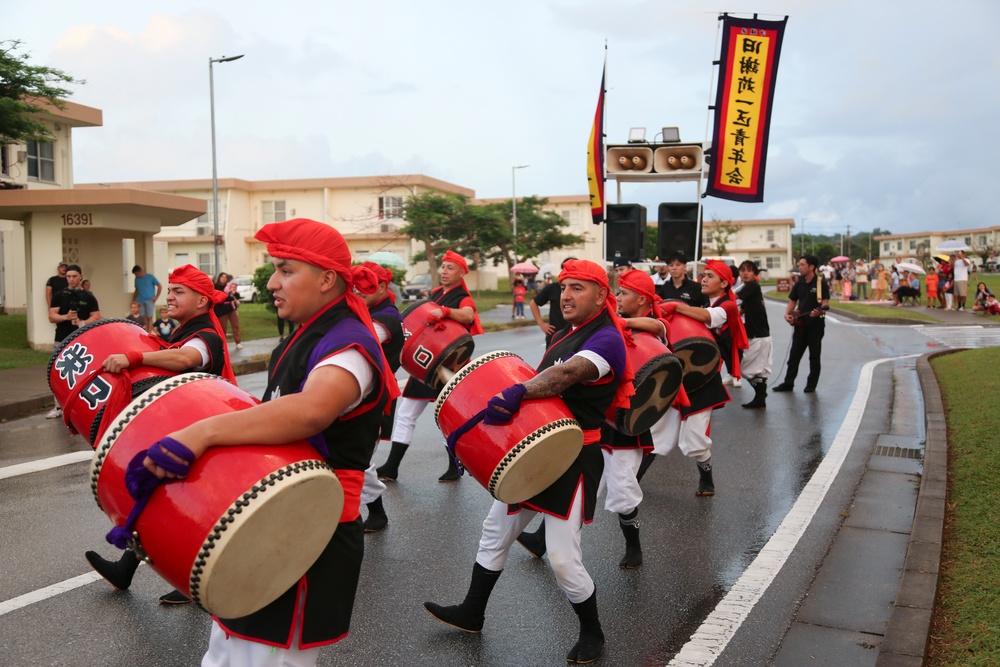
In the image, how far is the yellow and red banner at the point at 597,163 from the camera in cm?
1405

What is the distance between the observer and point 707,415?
24.6 feet

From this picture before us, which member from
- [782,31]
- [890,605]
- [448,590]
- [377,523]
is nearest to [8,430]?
[377,523]

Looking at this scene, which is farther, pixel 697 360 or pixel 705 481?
pixel 705 481

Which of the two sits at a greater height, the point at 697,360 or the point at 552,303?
the point at 552,303

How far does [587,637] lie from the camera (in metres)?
4.41

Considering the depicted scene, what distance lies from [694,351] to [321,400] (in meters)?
5.18

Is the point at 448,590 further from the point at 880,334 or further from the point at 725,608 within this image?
the point at 880,334

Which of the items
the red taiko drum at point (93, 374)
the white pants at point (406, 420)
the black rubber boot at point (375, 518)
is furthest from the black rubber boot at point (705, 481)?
the red taiko drum at point (93, 374)

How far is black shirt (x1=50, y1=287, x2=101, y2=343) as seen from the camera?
444 inches

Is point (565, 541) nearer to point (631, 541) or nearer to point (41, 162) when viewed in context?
point (631, 541)

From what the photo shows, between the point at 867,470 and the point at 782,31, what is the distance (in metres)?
7.58

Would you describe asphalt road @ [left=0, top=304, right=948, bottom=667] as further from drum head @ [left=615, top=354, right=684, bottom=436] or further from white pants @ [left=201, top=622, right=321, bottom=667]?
white pants @ [left=201, top=622, right=321, bottom=667]

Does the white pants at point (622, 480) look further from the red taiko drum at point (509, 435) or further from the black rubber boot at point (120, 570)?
the black rubber boot at point (120, 570)

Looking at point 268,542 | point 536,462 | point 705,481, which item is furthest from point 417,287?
point 268,542
